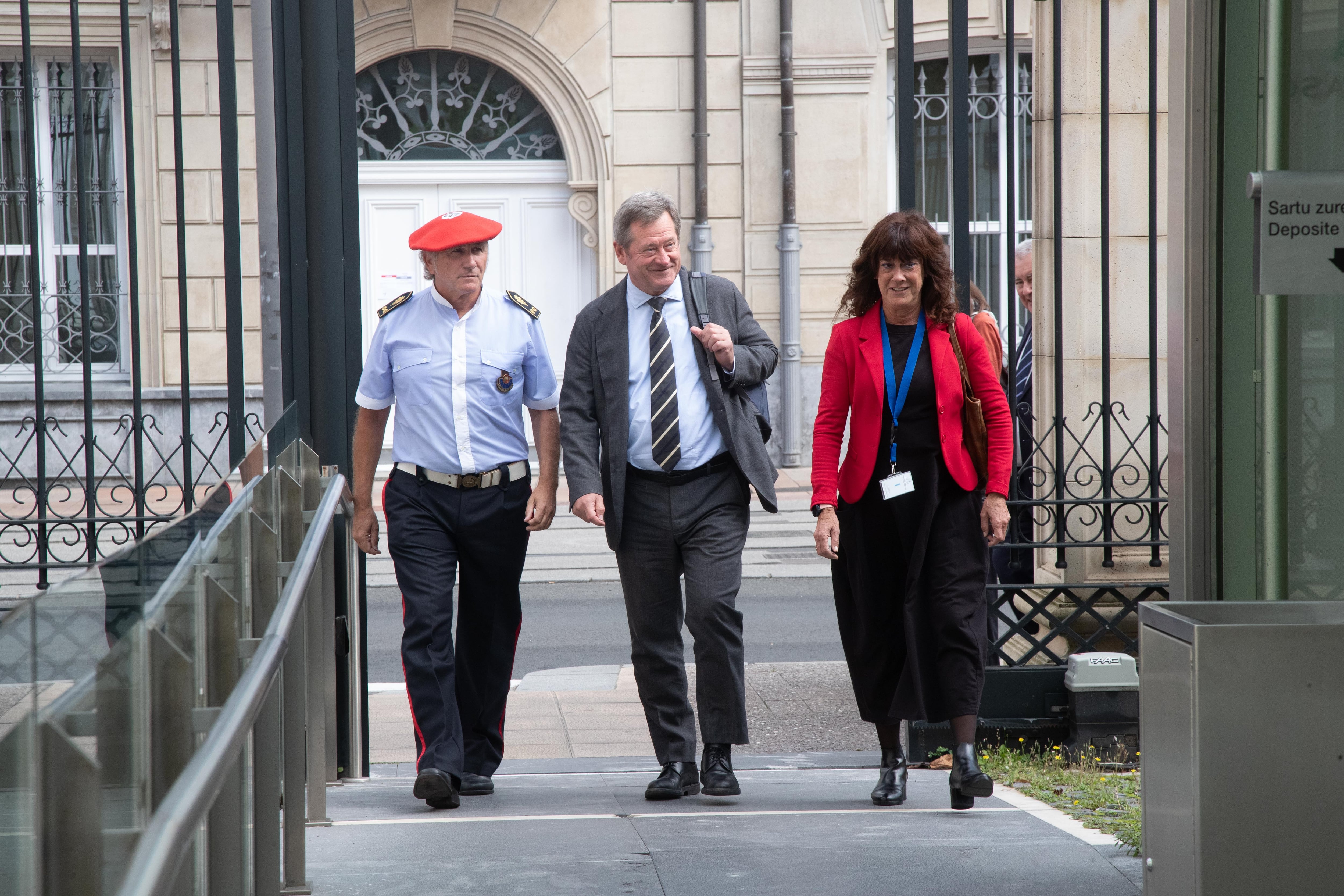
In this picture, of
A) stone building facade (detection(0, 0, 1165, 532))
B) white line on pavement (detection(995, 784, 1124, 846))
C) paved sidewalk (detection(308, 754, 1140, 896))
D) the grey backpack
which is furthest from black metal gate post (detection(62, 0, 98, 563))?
stone building facade (detection(0, 0, 1165, 532))

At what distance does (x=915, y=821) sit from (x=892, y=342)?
4.57 ft

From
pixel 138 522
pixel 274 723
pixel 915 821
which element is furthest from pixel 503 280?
pixel 274 723

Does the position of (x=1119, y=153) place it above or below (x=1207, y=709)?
above

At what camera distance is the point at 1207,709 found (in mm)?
2584

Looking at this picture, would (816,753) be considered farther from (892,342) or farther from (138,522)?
(138,522)

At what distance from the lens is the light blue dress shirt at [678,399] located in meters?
4.72

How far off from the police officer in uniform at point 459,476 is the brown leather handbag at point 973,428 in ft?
4.18

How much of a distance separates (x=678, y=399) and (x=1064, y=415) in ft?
6.86

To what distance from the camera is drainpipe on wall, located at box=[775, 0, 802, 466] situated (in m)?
14.3

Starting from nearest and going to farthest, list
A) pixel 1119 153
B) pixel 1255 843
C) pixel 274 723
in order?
pixel 1255 843 < pixel 274 723 < pixel 1119 153

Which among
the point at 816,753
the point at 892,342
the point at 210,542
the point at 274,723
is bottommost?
the point at 816,753

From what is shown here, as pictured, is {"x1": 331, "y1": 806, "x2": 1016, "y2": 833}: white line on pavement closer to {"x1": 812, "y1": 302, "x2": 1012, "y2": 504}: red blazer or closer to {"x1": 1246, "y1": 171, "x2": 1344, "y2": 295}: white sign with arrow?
{"x1": 812, "y1": 302, "x2": 1012, "y2": 504}: red blazer

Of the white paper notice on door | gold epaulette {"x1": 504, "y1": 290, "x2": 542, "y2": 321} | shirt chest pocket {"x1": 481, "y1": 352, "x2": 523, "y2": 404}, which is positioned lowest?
shirt chest pocket {"x1": 481, "y1": 352, "x2": 523, "y2": 404}

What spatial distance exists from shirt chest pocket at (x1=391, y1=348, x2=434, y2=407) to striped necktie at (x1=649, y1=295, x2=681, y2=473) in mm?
694
